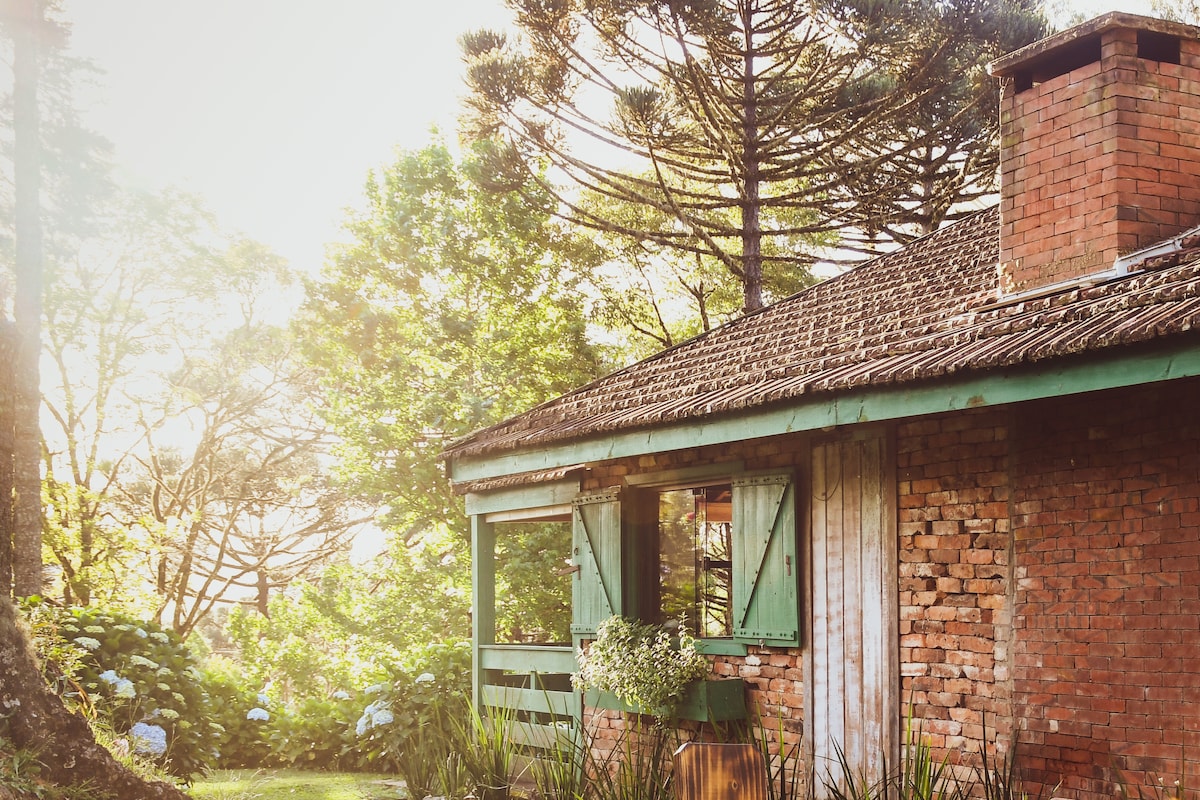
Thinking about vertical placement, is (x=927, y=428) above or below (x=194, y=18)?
below

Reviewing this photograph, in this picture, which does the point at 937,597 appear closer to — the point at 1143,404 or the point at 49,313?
the point at 1143,404

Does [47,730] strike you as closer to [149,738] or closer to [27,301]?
[149,738]

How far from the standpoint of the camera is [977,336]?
618 cm

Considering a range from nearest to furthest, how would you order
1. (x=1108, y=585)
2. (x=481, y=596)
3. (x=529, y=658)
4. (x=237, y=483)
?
(x=1108, y=585) → (x=529, y=658) → (x=481, y=596) → (x=237, y=483)

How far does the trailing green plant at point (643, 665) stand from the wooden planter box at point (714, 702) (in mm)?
73

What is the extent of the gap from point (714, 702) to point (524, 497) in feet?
12.1

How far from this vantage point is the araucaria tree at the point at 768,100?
1608 centimetres

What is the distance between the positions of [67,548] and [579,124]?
10.3 metres

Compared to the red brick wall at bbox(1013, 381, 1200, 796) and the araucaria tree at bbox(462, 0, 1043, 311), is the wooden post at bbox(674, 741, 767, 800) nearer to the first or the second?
the red brick wall at bbox(1013, 381, 1200, 796)

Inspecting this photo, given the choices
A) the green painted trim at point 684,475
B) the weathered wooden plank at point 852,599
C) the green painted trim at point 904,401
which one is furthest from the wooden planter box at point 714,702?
the green painted trim at point 904,401

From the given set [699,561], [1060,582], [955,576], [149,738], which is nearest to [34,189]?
[149,738]

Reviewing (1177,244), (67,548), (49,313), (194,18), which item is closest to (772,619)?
(1177,244)

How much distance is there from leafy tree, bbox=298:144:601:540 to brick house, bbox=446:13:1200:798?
10.3m

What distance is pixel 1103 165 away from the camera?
688 cm
